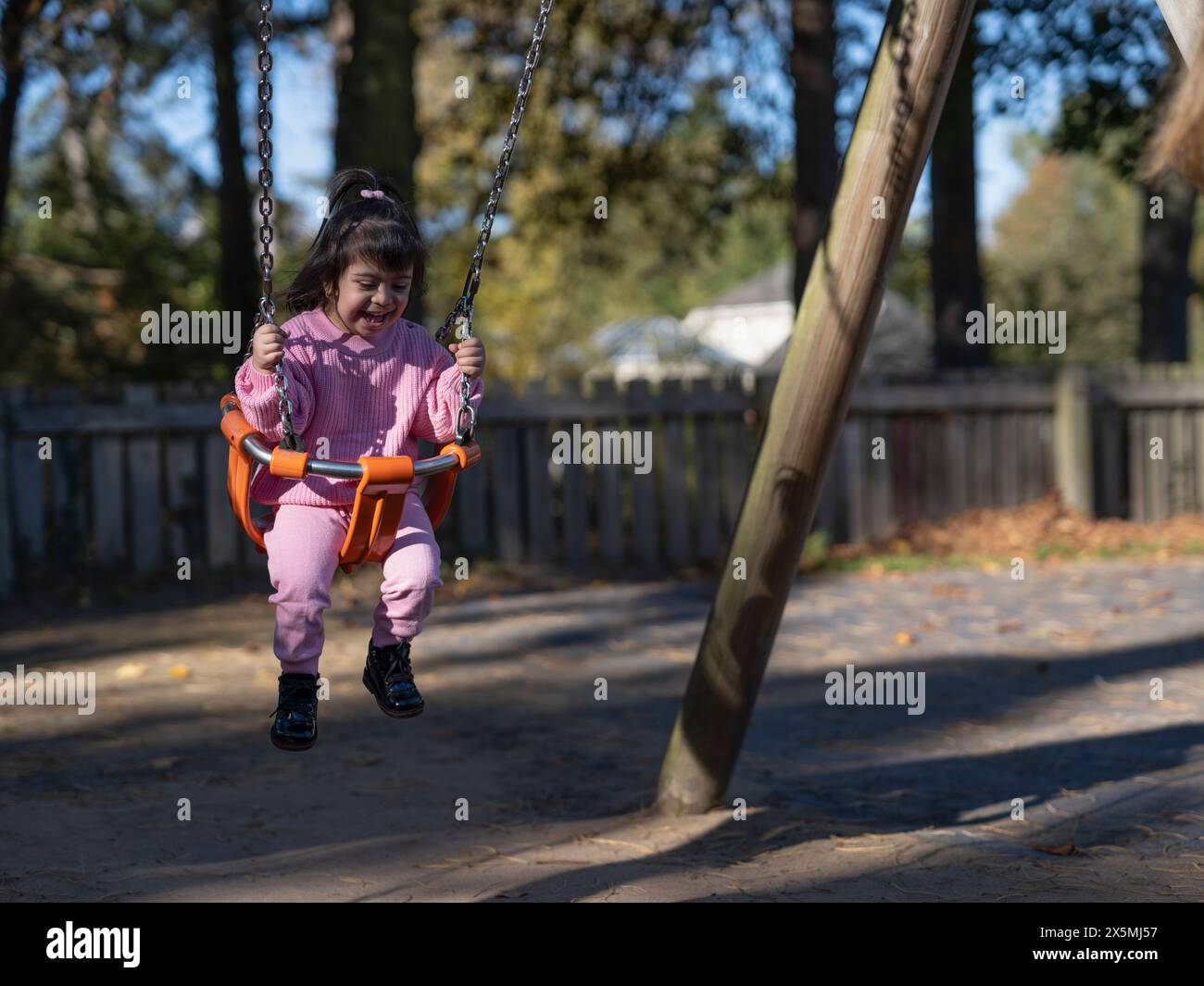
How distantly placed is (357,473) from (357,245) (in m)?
0.62

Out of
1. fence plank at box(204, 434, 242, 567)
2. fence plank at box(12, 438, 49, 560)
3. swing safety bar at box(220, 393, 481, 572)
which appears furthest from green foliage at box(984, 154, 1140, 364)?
swing safety bar at box(220, 393, 481, 572)

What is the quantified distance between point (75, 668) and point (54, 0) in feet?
24.4

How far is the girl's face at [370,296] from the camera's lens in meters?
3.68

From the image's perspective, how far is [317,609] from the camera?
147 inches

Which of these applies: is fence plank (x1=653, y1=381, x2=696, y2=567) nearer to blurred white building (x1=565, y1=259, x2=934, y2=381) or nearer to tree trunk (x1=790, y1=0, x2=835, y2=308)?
blurred white building (x1=565, y1=259, x2=934, y2=381)

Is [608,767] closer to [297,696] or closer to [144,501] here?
[297,696]

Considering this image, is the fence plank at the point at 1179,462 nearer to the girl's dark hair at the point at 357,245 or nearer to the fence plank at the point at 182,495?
the fence plank at the point at 182,495

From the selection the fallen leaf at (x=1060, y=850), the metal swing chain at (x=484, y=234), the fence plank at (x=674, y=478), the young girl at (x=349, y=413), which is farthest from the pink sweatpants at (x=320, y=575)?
the fence plank at (x=674, y=478)

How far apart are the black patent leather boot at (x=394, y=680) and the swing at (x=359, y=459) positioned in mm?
255

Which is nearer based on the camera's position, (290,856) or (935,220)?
(290,856)

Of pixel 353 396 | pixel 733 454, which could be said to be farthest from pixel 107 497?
pixel 353 396
